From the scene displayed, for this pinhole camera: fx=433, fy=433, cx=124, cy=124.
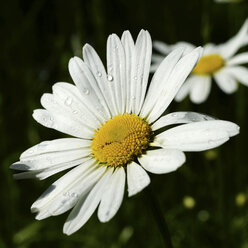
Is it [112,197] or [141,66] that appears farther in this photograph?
[141,66]

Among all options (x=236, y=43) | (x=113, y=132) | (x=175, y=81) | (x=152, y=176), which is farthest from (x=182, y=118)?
(x=236, y=43)

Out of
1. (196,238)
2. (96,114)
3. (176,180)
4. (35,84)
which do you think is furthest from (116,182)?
(35,84)

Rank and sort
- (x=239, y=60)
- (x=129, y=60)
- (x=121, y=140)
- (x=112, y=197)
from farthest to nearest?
(x=239, y=60), (x=129, y=60), (x=121, y=140), (x=112, y=197)

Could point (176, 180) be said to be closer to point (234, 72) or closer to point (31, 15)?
point (234, 72)

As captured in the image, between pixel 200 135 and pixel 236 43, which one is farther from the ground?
pixel 200 135

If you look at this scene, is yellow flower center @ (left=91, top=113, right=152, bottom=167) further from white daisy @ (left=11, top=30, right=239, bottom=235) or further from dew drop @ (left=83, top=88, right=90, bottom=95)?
dew drop @ (left=83, top=88, right=90, bottom=95)

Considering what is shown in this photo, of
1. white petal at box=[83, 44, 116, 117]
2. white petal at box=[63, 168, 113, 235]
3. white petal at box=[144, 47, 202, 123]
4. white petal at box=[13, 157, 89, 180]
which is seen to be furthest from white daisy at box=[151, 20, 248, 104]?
white petal at box=[63, 168, 113, 235]

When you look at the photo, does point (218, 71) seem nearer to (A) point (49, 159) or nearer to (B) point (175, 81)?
(B) point (175, 81)
